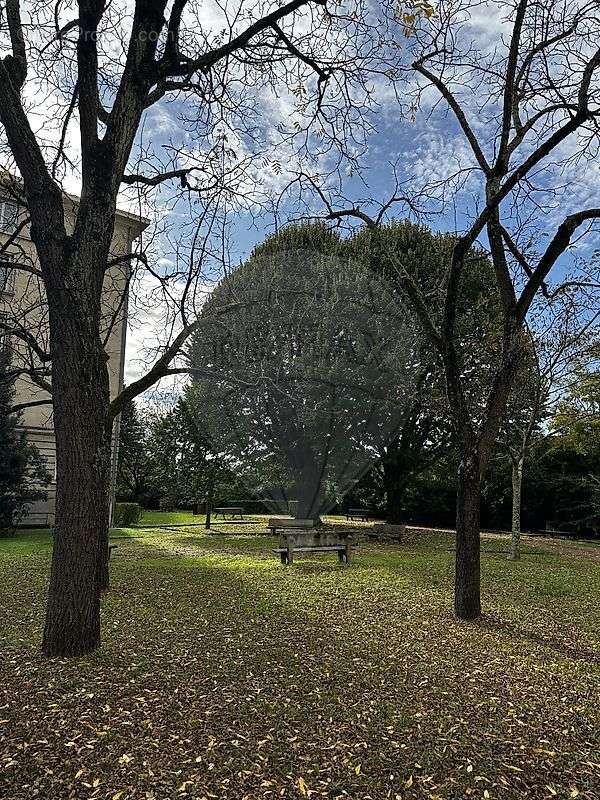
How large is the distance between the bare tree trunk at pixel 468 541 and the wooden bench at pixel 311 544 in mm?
4313

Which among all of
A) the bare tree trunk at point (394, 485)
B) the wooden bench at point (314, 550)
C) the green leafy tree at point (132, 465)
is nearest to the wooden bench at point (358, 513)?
the bare tree trunk at point (394, 485)

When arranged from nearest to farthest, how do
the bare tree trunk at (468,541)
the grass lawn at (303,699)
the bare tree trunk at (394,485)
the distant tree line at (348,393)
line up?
the grass lawn at (303,699), the bare tree trunk at (468,541), the distant tree line at (348,393), the bare tree trunk at (394,485)

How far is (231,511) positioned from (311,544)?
1257 cm

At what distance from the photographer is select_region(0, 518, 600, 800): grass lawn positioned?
118 inches

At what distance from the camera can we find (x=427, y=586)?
8.70 m

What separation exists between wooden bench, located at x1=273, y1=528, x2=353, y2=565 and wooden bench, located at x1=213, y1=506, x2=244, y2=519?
11457 millimetres

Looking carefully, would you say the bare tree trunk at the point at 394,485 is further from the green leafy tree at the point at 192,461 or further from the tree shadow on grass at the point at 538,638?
the tree shadow on grass at the point at 538,638

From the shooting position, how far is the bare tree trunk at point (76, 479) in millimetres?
4621

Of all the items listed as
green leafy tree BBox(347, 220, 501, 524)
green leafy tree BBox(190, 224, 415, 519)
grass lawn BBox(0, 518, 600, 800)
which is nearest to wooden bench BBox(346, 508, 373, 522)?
green leafy tree BBox(347, 220, 501, 524)

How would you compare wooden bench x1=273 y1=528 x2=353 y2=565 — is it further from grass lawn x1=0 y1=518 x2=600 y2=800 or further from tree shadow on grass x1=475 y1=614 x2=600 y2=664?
tree shadow on grass x1=475 y1=614 x2=600 y2=664

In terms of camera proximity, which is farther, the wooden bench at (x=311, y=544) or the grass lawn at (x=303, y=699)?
the wooden bench at (x=311, y=544)

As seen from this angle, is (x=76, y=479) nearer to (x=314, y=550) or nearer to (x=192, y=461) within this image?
(x=314, y=550)

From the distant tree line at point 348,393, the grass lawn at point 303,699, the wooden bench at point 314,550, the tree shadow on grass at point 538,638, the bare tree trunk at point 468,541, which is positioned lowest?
the grass lawn at point 303,699

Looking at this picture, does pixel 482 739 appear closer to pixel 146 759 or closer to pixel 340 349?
pixel 146 759
